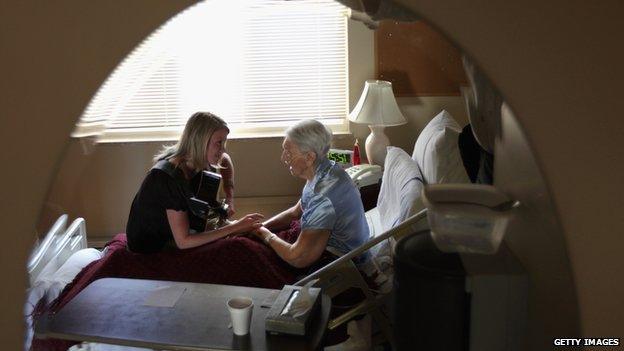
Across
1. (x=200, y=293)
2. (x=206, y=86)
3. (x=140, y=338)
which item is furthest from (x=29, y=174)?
(x=206, y=86)

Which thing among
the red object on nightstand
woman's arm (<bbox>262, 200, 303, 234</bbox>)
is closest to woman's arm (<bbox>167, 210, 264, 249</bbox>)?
woman's arm (<bbox>262, 200, 303, 234</bbox>)

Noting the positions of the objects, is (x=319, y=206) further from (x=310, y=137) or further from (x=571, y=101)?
(x=571, y=101)

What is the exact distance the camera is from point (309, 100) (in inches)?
115

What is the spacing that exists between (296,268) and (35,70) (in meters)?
1.39

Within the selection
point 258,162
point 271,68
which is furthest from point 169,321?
point 271,68

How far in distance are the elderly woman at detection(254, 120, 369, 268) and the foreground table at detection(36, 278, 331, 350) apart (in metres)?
0.37

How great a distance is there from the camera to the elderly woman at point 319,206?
1931mm

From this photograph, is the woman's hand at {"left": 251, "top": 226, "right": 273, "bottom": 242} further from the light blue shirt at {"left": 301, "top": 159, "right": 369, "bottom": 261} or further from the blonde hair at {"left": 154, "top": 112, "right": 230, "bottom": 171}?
the blonde hair at {"left": 154, "top": 112, "right": 230, "bottom": 171}

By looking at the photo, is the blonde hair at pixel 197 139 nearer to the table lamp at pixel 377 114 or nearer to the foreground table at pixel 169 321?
the foreground table at pixel 169 321

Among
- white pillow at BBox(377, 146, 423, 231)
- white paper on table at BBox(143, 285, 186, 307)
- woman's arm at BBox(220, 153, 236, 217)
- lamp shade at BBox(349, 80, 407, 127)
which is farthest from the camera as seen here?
lamp shade at BBox(349, 80, 407, 127)

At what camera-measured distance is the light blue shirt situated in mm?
1958

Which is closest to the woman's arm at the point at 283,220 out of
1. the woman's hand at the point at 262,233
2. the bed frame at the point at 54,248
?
the woman's hand at the point at 262,233

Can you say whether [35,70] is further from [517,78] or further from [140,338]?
[140,338]

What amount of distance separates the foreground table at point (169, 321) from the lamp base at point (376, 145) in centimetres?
140
